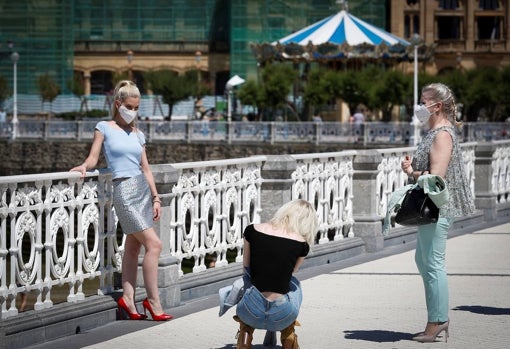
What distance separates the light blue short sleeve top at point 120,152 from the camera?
9.66 m

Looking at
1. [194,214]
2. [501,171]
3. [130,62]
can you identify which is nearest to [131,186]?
[194,214]

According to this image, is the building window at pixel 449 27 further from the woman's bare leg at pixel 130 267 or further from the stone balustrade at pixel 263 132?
the woman's bare leg at pixel 130 267

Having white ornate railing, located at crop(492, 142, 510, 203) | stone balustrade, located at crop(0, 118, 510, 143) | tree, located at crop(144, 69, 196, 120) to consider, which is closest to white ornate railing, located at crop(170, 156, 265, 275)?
white ornate railing, located at crop(492, 142, 510, 203)

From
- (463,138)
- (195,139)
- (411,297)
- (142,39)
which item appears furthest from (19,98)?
(411,297)

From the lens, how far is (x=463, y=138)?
48438 mm

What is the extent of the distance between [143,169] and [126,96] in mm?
585

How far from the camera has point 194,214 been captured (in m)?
11.4

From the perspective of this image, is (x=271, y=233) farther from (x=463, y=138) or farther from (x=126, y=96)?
(x=463, y=138)

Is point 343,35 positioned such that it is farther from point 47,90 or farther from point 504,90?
point 47,90

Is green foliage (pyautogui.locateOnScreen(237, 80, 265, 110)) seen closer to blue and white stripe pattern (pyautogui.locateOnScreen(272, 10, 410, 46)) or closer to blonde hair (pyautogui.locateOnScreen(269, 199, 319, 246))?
blue and white stripe pattern (pyautogui.locateOnScreen(272, 10, 410, 46))

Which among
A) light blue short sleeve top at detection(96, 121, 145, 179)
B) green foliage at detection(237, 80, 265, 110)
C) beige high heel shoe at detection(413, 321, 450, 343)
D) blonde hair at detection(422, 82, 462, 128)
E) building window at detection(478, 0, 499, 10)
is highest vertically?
building window at detection(478, 0, 499, 10)

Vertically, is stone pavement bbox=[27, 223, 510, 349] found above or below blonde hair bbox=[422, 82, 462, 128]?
below

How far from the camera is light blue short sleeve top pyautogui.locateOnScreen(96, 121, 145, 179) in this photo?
9.66 m

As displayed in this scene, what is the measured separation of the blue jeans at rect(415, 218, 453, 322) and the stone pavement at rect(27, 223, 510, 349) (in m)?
0.23
